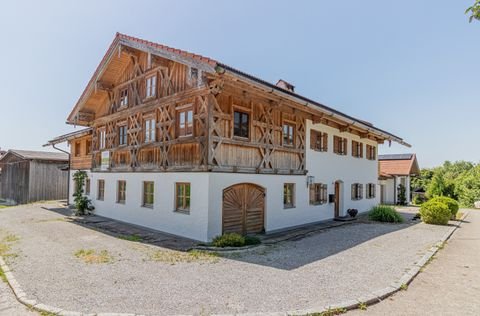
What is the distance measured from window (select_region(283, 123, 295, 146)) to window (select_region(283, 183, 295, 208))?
1.88 m

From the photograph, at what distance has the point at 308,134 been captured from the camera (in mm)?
13508

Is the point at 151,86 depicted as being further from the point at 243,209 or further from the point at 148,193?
the point at 243,209

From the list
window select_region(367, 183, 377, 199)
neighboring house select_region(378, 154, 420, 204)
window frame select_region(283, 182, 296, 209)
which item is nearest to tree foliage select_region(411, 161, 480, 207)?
neighboring house select_region(378, 154, 420, 204)

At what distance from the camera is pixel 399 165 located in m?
26.9

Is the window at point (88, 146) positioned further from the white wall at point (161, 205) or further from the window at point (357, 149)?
the window at point (357, 149)

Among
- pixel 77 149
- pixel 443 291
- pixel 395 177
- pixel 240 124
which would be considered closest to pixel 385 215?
pixel 240 124

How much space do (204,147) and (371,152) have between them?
48.2ft

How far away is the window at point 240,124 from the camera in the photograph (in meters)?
10.2

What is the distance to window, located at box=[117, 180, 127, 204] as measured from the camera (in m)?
13.6

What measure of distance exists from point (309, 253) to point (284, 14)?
32.2ft

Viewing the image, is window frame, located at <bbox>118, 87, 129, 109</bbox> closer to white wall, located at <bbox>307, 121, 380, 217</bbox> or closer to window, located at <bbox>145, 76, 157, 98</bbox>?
window, located at <bbox>145, 76, 157, 98</bbox>

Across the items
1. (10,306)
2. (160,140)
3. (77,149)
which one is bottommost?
(10,306)

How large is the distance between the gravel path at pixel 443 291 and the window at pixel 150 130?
997 cm

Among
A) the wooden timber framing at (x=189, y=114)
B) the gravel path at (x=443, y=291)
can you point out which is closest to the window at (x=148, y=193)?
the wooden timber framing at (x=189, y=114)
